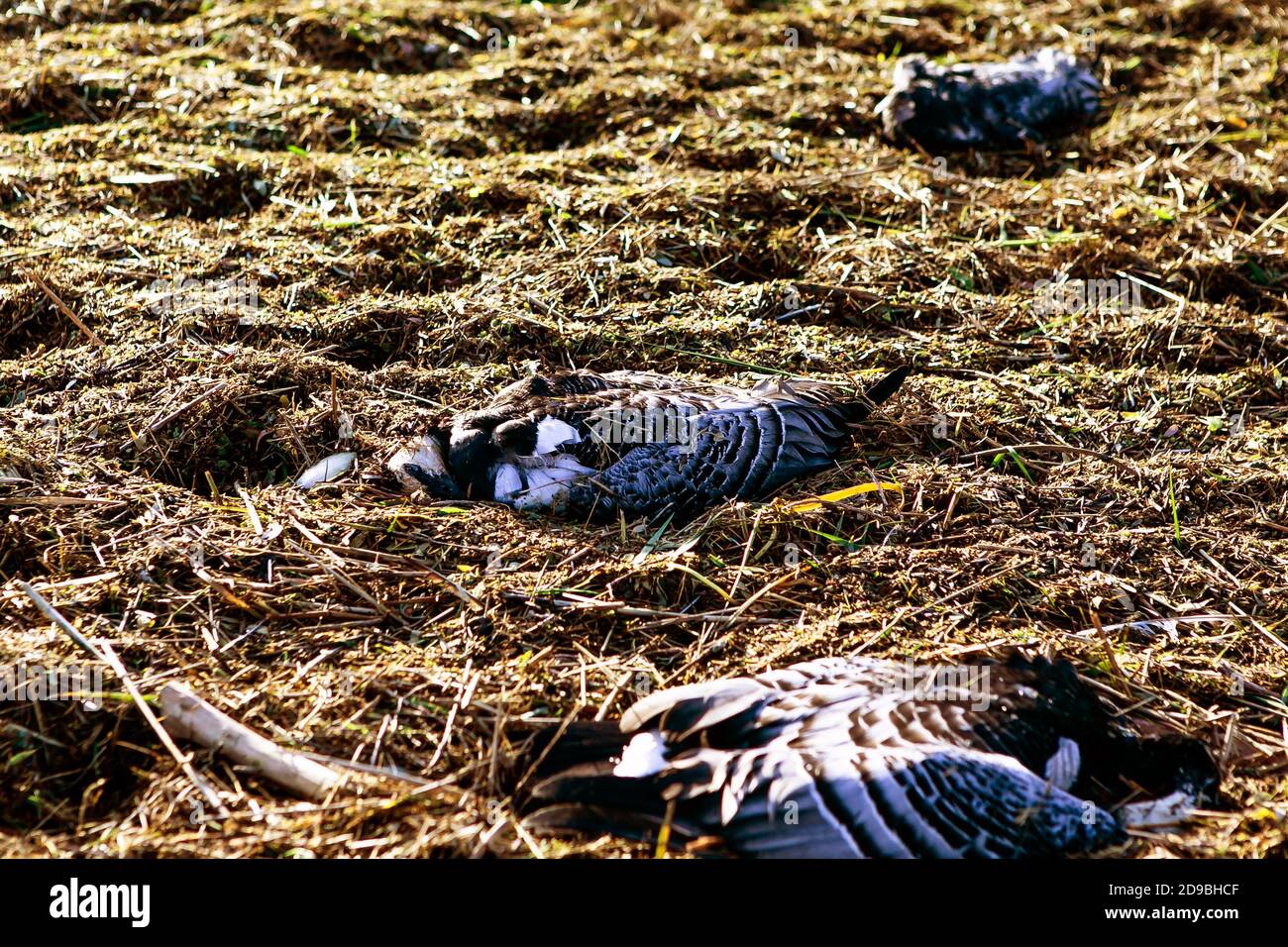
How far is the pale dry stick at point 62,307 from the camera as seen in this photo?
432 cm

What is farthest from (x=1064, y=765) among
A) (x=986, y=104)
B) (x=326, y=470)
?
(x=986, y=104)

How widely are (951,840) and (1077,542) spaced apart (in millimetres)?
1558

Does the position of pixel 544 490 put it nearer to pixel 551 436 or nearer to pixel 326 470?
pixel 551 436

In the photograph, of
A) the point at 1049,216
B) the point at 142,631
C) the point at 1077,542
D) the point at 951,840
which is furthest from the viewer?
the point at 1049,216

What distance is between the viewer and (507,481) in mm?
3652

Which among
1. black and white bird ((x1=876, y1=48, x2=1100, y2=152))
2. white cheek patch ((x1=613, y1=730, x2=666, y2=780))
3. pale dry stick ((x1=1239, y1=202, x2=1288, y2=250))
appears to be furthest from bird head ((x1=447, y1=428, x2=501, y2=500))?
pale dry stick ((x1=1239, y1=202, x2=1288, y2=250))

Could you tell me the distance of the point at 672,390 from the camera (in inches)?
154

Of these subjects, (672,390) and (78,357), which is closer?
(672,390)

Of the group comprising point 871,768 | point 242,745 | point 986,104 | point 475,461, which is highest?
point 986,104

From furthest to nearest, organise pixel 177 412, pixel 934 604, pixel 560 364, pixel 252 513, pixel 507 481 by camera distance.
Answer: pixel 560 364
pixel 177 412
pixel 507 481
pixel 252 513
pixel 934 604

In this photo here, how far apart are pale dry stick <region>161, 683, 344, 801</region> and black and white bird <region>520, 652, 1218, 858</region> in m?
0.51

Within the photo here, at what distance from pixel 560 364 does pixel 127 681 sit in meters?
2.10

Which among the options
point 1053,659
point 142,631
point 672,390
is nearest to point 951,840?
point 1053,659
